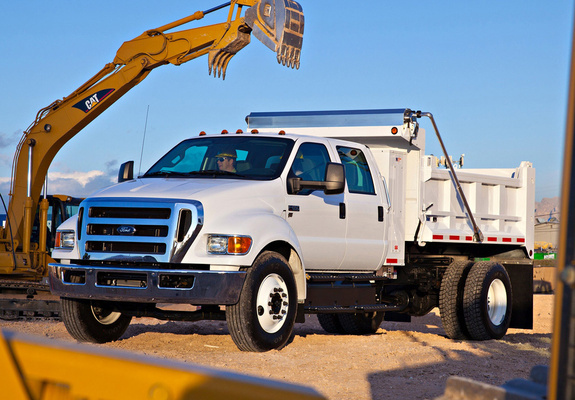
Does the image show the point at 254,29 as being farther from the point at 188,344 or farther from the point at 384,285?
the point at 188,344

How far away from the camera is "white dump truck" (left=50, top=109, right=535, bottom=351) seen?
7.47 metres

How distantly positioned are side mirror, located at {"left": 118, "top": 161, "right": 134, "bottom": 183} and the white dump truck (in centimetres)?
2

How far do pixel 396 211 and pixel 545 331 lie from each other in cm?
558

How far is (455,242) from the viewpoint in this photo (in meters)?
11.4

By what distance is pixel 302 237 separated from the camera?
8664 mm

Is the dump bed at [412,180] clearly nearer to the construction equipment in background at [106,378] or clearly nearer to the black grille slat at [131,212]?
the black grille slat at [131,212]

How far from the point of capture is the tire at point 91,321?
330 inches

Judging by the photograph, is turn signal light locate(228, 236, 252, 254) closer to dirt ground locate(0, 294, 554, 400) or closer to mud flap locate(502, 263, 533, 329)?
dirt ground locate(0, 294, 554, 400)

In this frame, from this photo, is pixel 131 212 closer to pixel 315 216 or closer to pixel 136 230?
pixel 136 230

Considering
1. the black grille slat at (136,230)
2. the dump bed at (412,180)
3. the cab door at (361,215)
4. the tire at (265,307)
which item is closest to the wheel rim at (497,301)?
the dump bed at (412,180)

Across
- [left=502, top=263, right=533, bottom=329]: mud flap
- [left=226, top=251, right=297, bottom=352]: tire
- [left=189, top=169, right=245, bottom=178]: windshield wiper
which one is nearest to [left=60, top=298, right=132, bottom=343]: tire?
[left=189, top=169, right=245, bottom=178]: windshield wiper

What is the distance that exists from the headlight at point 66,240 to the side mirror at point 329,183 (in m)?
2.29

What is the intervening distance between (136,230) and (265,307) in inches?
56.4

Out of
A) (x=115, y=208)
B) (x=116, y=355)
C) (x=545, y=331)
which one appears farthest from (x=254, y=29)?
(x=116, y=355)
